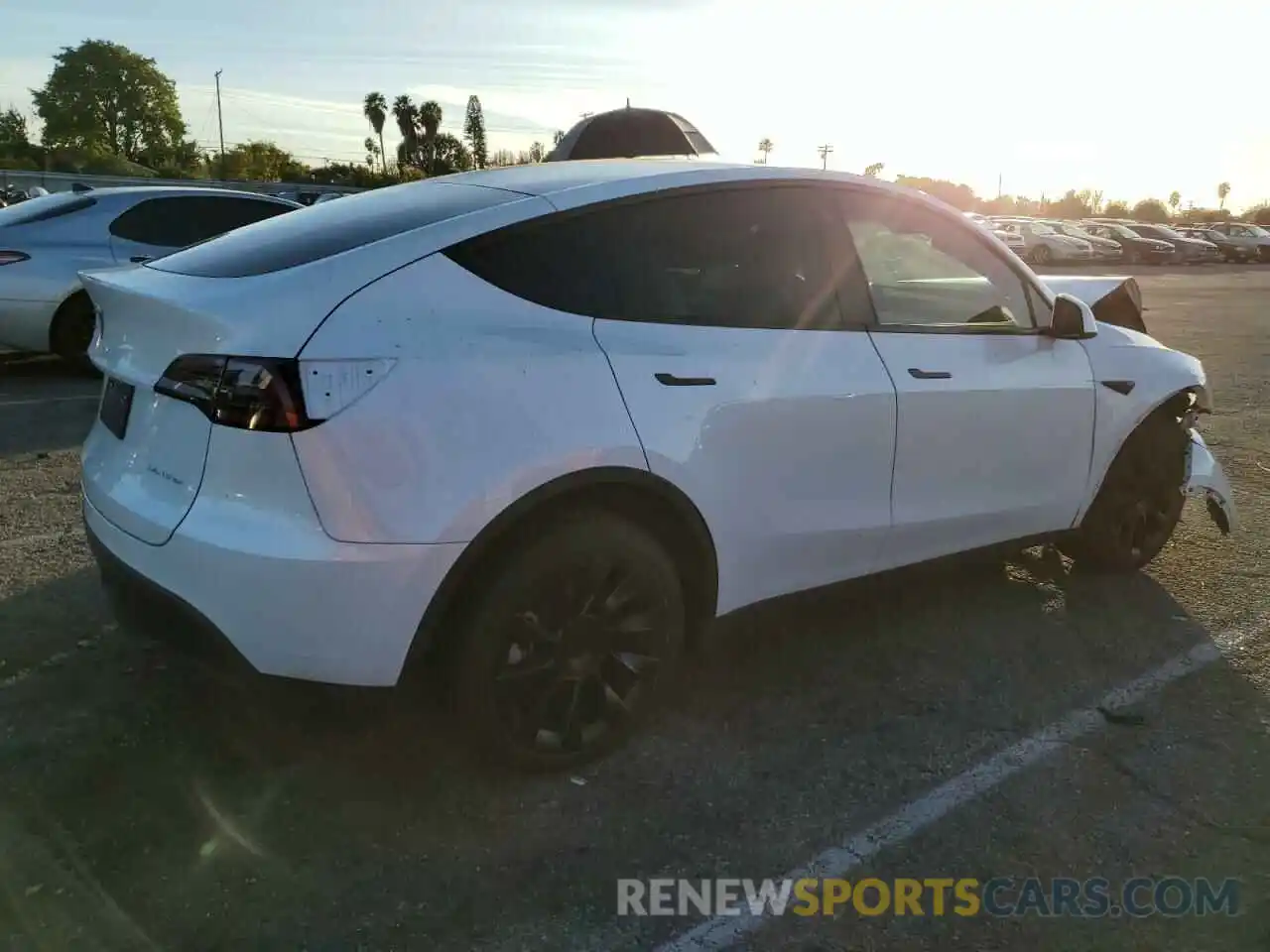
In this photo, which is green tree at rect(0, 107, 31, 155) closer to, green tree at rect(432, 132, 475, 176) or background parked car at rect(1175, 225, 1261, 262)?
green tree at rect(432, 132, 475, 176)

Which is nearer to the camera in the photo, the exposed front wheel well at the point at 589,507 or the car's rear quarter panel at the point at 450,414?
the car's rear quarter panel at the point at 450,414

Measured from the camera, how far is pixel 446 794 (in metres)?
2.97

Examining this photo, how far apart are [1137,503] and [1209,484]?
17.4 inches

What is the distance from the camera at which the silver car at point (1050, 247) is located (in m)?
36.3

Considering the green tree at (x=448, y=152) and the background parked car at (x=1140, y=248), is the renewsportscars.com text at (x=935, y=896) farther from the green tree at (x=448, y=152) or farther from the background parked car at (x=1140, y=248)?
the green tree at (x=448, y=152)

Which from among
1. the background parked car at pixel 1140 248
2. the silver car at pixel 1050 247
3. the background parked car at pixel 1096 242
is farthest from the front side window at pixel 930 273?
the background parked car at pixel 1140 248

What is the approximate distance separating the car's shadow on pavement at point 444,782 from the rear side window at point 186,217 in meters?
5.40

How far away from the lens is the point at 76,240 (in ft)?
27.5

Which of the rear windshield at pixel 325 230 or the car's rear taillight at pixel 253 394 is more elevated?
the rear windshield at pixel 325 230

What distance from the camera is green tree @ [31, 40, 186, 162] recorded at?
3789 inches

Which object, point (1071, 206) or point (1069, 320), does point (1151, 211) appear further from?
point (1069, 320)

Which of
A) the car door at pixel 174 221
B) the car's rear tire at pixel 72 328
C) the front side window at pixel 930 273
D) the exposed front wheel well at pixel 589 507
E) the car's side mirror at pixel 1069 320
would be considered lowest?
the car's rear tire at pixel 72 328

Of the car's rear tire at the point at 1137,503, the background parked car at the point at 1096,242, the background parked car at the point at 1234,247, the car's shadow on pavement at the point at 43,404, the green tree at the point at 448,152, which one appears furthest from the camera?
the green tree at the point at 448,152

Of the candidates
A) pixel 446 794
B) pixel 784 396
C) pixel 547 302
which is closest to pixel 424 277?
pixel 547 302
